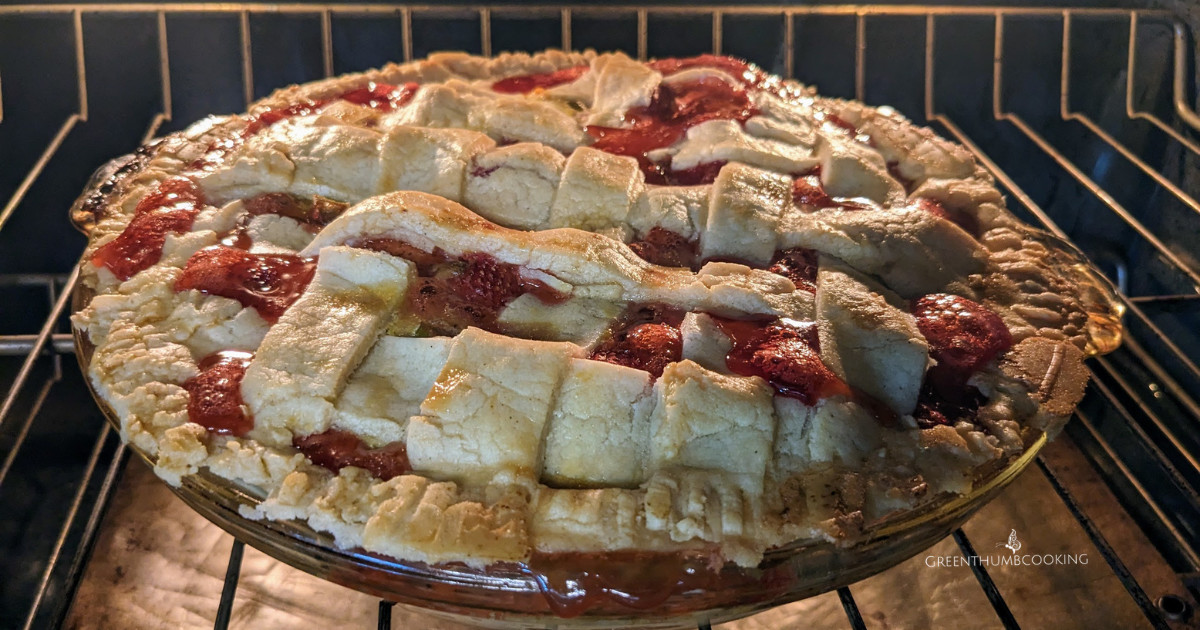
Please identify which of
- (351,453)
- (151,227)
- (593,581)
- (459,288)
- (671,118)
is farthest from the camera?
(671,118)

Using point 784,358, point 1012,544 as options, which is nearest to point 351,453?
point 784,358

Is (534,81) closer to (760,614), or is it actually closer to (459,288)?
(459,288)

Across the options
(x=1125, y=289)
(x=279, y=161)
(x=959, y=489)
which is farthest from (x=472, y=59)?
(x=1125, y=289)

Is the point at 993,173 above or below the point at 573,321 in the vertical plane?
above

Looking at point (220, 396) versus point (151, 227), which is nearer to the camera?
point (220, 396)

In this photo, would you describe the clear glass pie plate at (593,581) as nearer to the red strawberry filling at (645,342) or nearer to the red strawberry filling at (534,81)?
the red strawberry filling at (645,342)

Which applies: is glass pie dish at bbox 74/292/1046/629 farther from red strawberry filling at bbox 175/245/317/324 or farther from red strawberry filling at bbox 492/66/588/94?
red strawberry filling at bbox 492/66/588/94

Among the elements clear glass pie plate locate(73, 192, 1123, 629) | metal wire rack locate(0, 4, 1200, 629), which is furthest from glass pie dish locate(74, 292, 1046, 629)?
metal wire rack locate(0, 4, 1200, 629)
